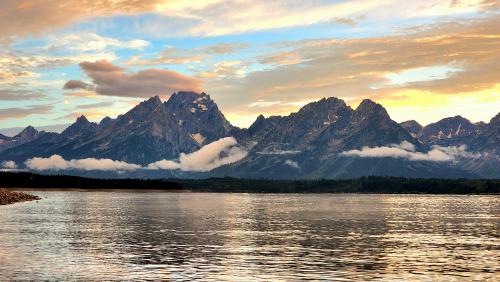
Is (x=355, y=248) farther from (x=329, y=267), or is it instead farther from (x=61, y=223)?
(x=61, y=223)

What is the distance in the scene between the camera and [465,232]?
391 feet

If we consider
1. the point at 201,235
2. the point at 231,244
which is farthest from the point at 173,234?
the point at 231,244

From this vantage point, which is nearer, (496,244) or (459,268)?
(459,268)

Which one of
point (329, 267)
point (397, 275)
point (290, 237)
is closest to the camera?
point (397, 275)

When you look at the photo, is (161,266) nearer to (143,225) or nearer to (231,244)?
(231,244)

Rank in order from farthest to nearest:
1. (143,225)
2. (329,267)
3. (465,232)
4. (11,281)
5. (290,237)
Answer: (143,225), (465,232), (290,237), (329,267), (11,281)

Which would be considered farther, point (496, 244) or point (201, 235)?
point (201, 235)

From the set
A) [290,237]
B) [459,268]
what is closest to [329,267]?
[459,268]

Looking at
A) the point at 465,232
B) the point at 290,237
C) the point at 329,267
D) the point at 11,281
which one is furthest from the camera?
the point at 465,232

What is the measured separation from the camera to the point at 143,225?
133m

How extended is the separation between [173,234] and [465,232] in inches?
2026

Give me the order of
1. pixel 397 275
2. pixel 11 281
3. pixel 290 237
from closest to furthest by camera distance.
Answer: pixel 11 281 → pixel 397 275 → pixel 290 237

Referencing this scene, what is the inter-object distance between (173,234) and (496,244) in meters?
49.5

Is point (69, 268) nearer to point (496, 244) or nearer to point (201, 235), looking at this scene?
point (201, 235)
